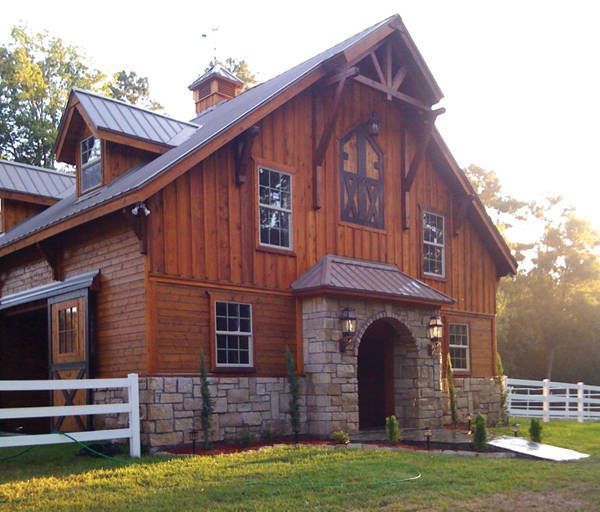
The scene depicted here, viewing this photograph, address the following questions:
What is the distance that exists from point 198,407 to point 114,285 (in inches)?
101

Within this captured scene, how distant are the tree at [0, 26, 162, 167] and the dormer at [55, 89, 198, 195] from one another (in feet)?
52.7

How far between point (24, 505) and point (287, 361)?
6.37m

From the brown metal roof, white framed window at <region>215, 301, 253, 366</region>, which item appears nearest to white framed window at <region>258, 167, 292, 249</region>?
the brown metal roof

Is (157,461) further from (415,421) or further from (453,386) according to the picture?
(453,386)

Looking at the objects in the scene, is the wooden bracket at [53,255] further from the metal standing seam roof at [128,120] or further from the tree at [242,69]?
the tree at [242,69]

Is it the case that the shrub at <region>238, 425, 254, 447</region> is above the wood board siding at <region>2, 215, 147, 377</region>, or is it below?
below

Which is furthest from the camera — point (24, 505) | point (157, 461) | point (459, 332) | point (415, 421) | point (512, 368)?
point (512, 368)

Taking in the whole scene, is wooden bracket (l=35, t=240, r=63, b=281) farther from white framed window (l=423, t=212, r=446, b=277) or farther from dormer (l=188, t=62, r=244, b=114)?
white framed window (l=423, t=212, r=446, b=277)

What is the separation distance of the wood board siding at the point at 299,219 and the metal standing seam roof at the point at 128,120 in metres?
1.89

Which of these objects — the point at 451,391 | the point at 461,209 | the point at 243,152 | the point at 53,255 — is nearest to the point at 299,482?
the point at 243,152

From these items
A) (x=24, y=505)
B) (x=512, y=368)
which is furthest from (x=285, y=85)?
(x=512, y=368)

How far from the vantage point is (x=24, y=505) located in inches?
314

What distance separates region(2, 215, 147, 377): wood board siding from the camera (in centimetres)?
1263

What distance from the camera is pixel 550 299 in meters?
41.4
